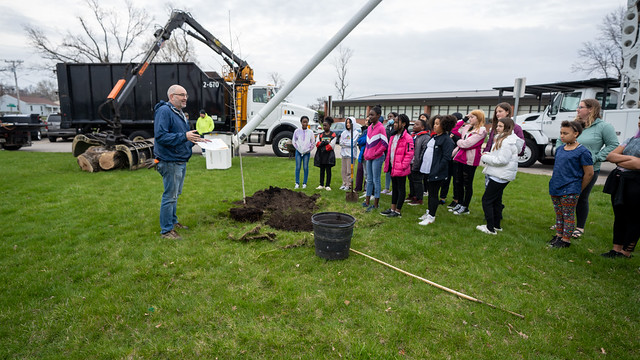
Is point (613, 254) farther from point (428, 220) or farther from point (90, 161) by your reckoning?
point (90, 161)

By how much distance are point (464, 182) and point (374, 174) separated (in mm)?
1786

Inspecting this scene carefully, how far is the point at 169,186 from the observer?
14.5 ft

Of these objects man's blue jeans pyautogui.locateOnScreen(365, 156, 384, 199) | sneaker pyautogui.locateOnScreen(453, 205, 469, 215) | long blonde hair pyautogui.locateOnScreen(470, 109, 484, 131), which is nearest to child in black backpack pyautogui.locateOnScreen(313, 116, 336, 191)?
man's blue jeans pyautogui.locateOnScreen(365, 156, 384, 199)

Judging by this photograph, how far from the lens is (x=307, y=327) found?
268cm

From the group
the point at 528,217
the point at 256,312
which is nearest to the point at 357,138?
the point at 528,217

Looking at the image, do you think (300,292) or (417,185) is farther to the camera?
(417,185)

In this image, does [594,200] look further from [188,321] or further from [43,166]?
[43,166]

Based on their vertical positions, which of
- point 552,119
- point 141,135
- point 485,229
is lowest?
point 485,229

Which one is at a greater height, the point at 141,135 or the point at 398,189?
the point at 141,135

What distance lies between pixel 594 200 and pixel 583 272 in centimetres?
465

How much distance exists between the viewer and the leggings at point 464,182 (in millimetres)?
5676

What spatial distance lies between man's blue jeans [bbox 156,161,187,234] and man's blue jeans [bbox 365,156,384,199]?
3.20 metres

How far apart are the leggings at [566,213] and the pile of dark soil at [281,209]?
3597 millimetres

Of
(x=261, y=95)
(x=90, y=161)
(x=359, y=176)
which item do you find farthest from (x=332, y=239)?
(x=261, y=95)
